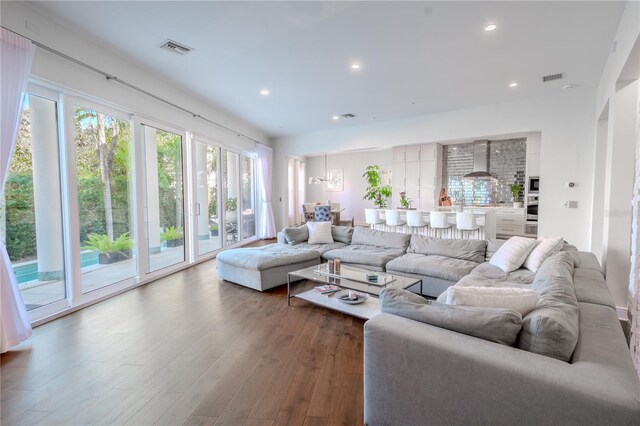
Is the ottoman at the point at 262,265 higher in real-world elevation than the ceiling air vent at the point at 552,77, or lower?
lower

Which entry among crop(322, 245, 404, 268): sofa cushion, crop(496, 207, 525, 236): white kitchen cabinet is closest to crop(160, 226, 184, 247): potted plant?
crop(322, 245, 404, 268): sofa cushion

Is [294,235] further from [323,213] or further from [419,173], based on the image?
Result: [419,173]

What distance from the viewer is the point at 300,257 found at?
4.41 metres

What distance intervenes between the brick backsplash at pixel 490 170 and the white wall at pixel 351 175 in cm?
237

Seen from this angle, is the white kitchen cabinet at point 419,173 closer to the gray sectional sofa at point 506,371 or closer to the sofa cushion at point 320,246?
the sofa cushion at point 320,246

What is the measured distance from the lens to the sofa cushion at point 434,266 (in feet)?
11.6

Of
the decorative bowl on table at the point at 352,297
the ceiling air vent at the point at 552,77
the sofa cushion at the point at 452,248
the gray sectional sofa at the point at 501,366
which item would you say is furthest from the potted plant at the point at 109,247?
the ceiling air vent at the point at 552,77

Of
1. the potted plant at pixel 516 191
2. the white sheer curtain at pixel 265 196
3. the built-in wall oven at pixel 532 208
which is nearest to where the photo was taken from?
the built-in wall oven at pixel 532 208

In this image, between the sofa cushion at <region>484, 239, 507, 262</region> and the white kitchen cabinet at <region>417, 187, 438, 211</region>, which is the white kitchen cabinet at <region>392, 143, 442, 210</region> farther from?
the sofa cushion at <region>484, 239, 507, 262</region>

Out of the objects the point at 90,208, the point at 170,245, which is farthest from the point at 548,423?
the point at 170,245

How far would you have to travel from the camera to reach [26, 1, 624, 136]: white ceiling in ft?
9.82

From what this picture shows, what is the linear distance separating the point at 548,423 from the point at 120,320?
3.62 metres

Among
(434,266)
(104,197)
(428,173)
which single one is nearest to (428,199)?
(428,173)

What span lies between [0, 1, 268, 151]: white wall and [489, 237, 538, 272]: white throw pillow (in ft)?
17.0
